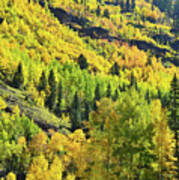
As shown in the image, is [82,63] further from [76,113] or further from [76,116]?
[76,116]

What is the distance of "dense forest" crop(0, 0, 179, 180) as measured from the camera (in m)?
20.2

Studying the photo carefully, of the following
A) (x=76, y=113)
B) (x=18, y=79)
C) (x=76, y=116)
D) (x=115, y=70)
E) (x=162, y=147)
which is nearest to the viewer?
(x=162, y=147)

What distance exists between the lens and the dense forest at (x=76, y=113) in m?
20.2

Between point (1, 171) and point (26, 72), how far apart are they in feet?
158

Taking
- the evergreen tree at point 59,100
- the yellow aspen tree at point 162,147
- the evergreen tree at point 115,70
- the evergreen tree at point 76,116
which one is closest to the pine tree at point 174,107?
the yellow aspen tree at point 162,147

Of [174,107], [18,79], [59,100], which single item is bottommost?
[59,100]

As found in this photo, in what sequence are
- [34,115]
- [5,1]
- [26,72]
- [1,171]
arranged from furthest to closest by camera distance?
[5,1]
[26,72]
[34,115]
[1,171]

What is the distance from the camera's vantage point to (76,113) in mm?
87438

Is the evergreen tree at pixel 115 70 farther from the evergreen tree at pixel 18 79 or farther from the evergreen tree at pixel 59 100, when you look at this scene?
the evergreen tree at pixel 18 79

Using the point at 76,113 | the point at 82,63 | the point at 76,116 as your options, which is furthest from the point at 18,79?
the point at 82,63

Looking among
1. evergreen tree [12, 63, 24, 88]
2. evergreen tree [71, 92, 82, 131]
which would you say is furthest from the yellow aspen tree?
evergreen tree [12, 63, 24, 88]

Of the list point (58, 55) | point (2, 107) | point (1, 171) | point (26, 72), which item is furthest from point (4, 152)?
point (58, 55)

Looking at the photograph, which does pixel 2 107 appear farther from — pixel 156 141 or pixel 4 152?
pixel 156 141

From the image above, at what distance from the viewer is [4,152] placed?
63.1 meters
